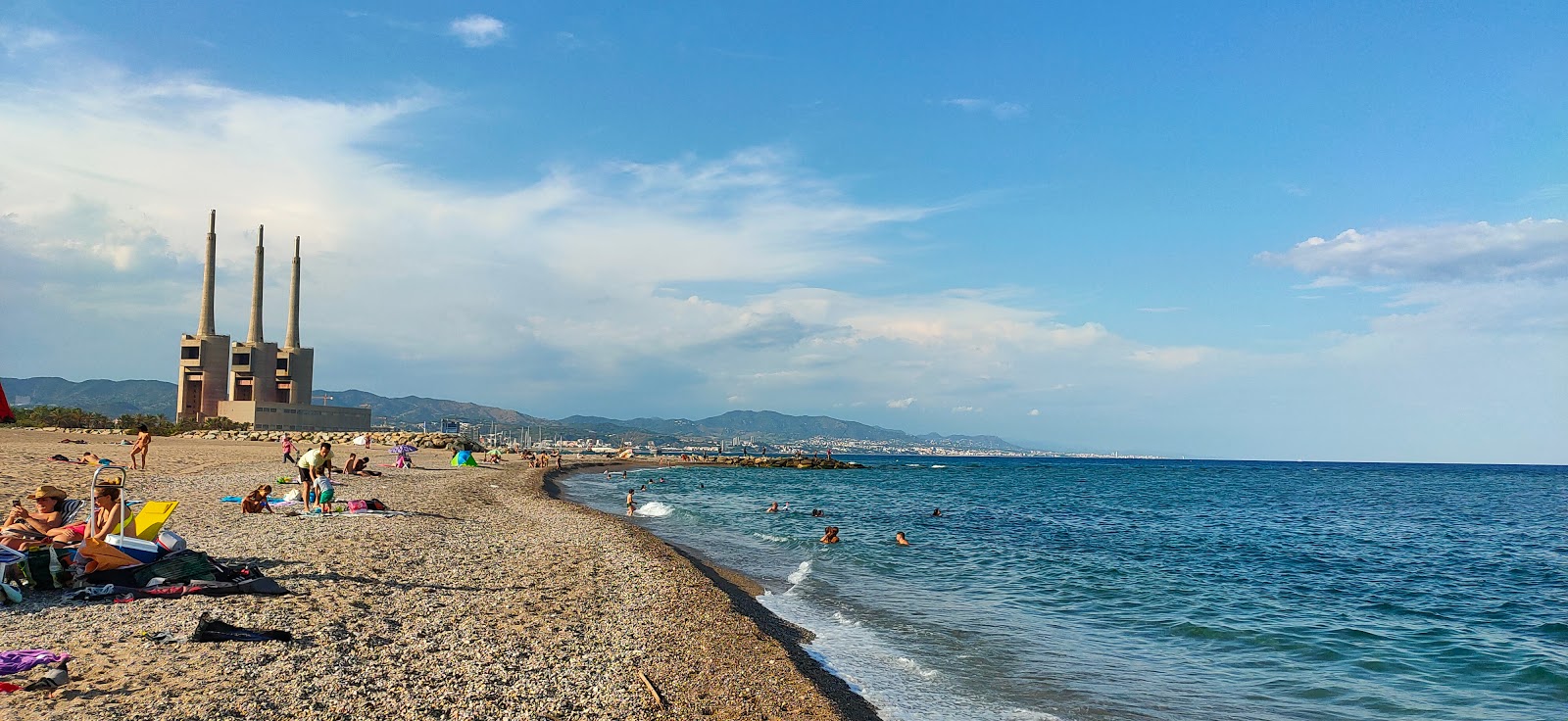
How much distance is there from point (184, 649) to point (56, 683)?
1156 mm

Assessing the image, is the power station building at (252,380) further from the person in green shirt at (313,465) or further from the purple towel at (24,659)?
the purple towel at (24,659)

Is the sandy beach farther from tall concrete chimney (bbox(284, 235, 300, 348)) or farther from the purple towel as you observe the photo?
tall concrete chimney (bbox(284, 235, 300, 348))

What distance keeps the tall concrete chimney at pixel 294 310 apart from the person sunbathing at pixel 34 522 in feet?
300

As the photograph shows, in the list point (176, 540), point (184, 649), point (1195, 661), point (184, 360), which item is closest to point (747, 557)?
point (1195, 661)

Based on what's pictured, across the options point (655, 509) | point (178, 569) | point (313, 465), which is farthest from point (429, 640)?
point (655, 509)

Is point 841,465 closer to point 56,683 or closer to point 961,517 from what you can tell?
point 961,517

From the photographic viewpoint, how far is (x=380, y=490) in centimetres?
2638

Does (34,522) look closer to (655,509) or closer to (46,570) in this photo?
(46,570)

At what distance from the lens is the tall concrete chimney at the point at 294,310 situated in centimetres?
9138

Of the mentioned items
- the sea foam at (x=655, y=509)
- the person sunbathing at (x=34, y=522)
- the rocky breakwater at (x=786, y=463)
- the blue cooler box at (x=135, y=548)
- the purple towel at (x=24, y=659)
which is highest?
the person sunbathing at (x=34, y=522)

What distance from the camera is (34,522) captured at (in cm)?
1056

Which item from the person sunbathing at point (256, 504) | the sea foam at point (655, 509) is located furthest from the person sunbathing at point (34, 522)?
the sea foam at point (655, 509)

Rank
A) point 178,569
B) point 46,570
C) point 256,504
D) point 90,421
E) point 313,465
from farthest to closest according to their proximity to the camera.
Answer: point 90,421 < point 313,465 < point 256,504 < point 178,569 < point 46,570

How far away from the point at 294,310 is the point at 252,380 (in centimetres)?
1052
